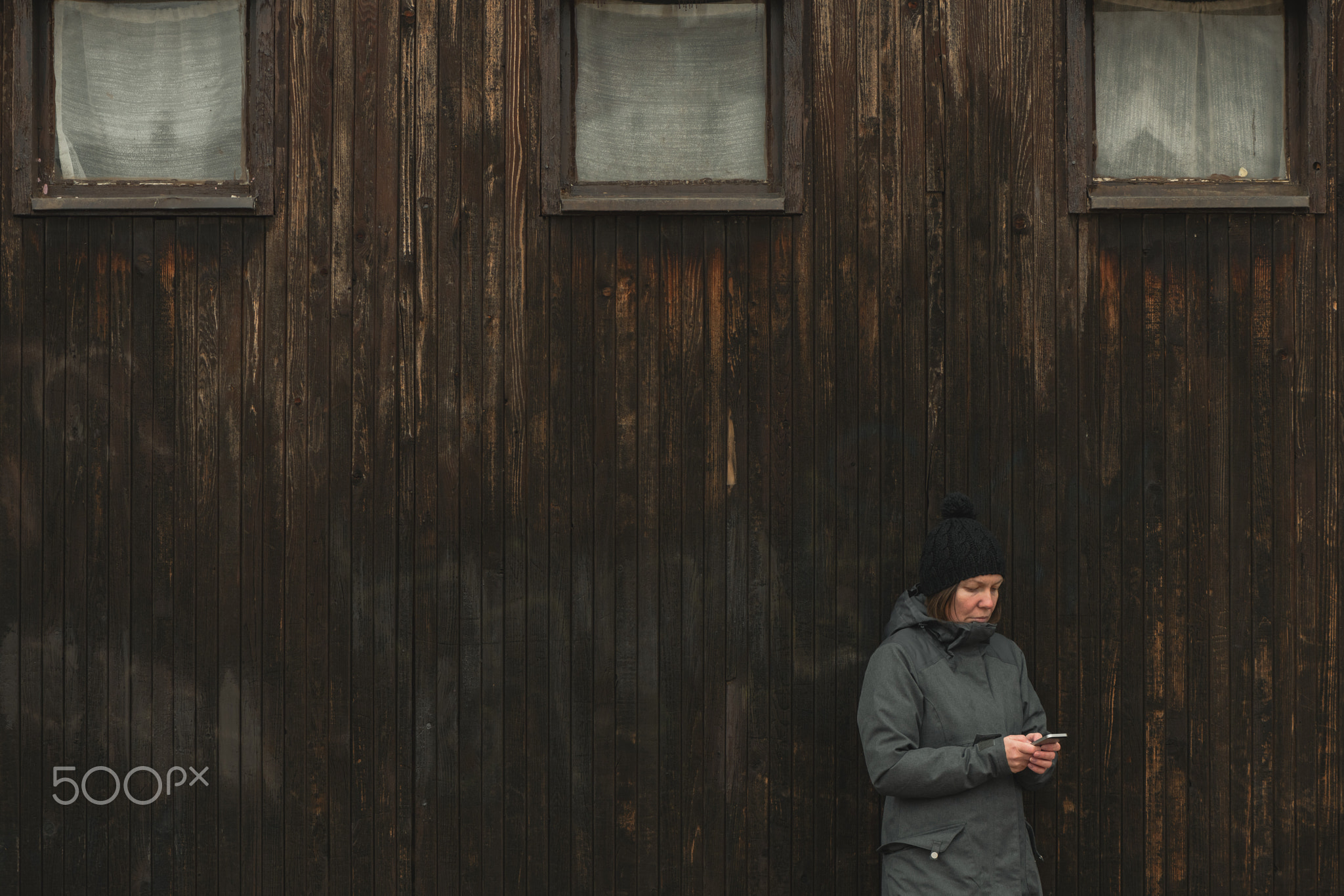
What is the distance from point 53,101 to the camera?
3.96m

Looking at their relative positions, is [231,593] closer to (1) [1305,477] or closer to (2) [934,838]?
(2) [934,838]

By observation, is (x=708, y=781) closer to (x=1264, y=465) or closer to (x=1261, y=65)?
(x=1264, y=465)

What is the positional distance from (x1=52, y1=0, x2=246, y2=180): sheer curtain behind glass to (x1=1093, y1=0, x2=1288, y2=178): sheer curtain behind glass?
10.6 ft

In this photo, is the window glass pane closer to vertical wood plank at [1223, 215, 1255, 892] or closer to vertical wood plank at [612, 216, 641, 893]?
vertical wood plank at [612, 216, 641, 893]

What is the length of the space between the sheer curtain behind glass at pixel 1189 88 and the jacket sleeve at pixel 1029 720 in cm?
191

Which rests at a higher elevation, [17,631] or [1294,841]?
[17,631]

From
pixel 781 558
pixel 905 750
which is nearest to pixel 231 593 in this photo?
pixel 781 558

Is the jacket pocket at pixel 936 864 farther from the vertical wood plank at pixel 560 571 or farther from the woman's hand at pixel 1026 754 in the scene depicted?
the vertical wood plank at pixel 560 571

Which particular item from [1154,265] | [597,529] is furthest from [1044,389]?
[597,529]

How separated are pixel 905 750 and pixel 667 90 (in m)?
2.48

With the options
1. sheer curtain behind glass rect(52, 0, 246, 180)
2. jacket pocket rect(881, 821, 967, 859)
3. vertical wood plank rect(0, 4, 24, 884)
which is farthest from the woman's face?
vertical wood plank rect(0, 4, 24, 884)

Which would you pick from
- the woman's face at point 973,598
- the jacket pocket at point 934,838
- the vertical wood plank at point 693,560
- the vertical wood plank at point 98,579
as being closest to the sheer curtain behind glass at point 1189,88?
the vertical wood plank at point 693,560

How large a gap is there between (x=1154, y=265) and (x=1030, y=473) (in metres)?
0.88

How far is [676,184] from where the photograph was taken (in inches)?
158
